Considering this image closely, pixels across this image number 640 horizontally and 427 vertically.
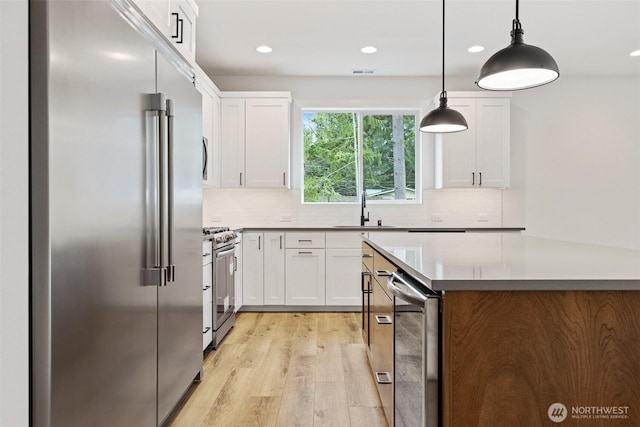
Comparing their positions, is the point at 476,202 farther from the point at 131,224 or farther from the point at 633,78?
the point at 131,224

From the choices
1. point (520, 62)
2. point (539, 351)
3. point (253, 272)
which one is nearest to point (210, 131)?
point (253, 272)

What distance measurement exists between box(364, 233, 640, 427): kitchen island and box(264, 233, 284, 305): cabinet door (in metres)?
3.48

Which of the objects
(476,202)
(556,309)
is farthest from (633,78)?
(556,309)

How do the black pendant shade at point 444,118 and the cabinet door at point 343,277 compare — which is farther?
the cabinet door at point 343,277

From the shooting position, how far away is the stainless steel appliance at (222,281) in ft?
10.6

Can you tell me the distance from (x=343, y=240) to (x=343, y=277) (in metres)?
0.40

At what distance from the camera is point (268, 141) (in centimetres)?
475

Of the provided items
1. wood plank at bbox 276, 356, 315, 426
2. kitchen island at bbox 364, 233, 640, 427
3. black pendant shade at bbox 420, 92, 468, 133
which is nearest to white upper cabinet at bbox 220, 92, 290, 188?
black pendant shade at bbox 420, 92, 468, 133

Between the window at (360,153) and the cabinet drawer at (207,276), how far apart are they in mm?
2257

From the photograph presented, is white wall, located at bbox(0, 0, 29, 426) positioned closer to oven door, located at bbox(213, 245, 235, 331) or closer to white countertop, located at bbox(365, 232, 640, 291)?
white countertop, located at bbox(365, 232, 640, 291)

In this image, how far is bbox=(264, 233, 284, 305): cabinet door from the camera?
14.8 ft

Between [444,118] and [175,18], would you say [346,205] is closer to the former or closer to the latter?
[444,118]

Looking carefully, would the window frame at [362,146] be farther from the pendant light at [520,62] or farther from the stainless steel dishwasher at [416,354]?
the stainless steel dishwasher at [416,354]

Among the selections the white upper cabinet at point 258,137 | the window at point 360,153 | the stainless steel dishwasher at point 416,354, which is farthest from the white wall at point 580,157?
the stainless steel dishwasher at point 416,354
